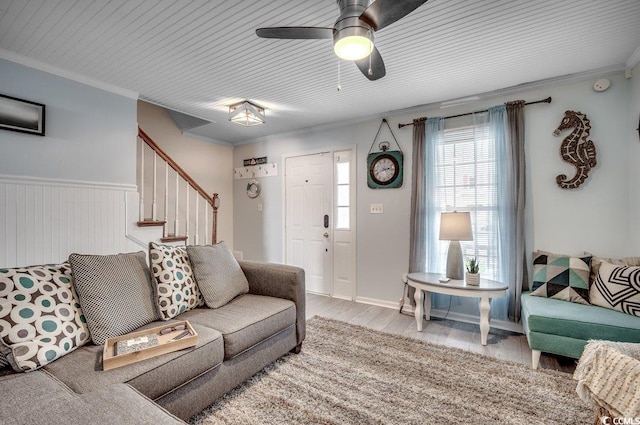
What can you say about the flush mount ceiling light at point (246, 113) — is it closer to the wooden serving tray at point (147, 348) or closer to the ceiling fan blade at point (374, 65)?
the ceiling fan blade at point (374, 65)

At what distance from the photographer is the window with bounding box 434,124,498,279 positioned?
9.88 feet

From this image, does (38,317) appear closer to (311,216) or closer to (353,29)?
(353,29)

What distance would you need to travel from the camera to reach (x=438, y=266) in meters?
3.30

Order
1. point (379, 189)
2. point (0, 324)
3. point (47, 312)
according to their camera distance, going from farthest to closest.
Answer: point (379, 189) → point (47, 312) → point (0, 324)

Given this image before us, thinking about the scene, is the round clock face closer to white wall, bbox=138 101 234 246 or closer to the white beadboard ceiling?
the white beadboard ceiling

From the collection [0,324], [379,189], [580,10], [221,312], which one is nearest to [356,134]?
[379,189]

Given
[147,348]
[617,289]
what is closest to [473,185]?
[617,289]

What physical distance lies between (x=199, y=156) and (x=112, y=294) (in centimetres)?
350

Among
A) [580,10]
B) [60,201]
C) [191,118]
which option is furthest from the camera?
[191,118]

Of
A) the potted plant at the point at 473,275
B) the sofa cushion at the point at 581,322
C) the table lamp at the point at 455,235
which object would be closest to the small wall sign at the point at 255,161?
the table lamp at the point at 455,235

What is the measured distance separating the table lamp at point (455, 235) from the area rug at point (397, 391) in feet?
2.54

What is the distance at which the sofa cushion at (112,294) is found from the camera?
1.53 m

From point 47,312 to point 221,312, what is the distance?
91cm

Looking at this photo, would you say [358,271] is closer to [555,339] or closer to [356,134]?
[356,134]
